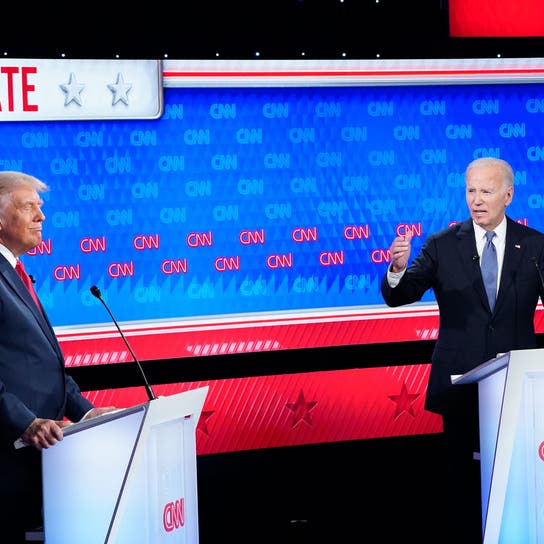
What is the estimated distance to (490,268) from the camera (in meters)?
4.11

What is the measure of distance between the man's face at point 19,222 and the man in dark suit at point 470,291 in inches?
56.9

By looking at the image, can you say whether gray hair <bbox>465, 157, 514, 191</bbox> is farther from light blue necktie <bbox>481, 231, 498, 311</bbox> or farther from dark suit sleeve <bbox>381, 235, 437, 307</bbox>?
dark suit sleeve <bbox>381, 235, 437, 307</bbox>

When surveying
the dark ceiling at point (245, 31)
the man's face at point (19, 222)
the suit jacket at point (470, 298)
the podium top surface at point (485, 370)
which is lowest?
the podium top surface at point (485, 370)

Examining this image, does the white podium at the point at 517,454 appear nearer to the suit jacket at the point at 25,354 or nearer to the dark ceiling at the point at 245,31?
the suit jacket at the point at 25,354

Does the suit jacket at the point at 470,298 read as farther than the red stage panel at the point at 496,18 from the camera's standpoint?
No

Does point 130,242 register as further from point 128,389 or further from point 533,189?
point 533,189

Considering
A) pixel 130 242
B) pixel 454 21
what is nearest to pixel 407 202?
pixel 454 21

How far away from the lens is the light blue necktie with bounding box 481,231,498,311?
13.4 ft

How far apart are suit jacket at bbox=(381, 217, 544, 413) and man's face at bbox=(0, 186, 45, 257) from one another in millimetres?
1513

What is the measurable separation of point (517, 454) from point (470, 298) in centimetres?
95

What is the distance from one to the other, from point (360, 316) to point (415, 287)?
111 centimetres

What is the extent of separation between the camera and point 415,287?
4.11 meters

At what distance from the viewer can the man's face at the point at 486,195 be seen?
409 centimetres

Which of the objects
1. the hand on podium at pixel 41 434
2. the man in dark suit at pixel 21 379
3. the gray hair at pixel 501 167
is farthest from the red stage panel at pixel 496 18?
the hand on podium at pixel 41 434
